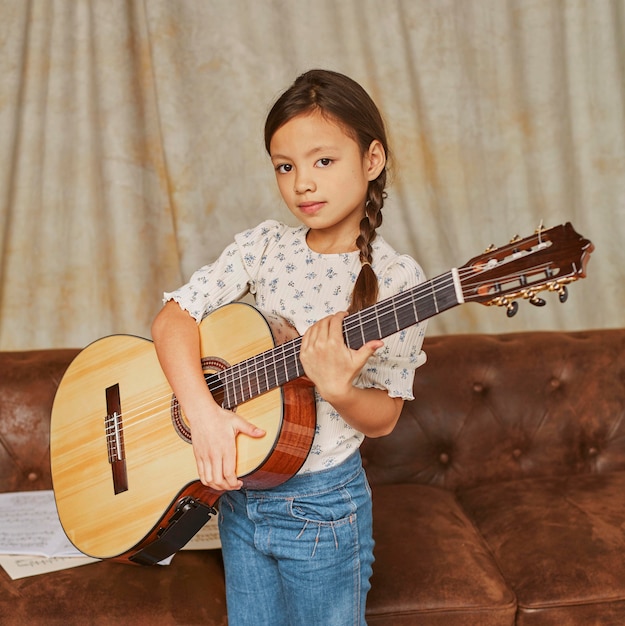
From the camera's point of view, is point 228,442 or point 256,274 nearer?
point 228,442

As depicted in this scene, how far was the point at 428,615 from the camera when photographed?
2.01 metres

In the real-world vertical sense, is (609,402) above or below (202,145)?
below

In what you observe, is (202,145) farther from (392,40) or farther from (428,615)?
(428,615)

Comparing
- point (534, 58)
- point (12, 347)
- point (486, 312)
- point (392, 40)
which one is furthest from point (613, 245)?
point (12, 347)

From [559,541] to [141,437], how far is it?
1.16 m

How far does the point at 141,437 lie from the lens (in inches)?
73.8

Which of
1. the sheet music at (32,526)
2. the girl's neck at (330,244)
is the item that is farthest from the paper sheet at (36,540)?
the girl's neck at (330,244)

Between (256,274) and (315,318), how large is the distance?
7.6 inches

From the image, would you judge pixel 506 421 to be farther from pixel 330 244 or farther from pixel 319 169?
pixel 319 169

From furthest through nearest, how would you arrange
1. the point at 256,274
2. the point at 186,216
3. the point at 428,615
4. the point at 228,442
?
the point at 186,216, the point at 428,615, the point at 256,274, the point at 228,442

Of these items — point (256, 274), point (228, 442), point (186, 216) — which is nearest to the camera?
point (228, 442)

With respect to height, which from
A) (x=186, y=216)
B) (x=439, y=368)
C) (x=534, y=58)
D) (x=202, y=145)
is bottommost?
(x=439, y=368)

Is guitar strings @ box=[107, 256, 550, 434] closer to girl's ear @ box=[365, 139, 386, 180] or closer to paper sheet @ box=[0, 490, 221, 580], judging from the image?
girl's ear @ box=[365, 139, 386, 180]

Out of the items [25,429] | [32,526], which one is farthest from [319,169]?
[25,429]
